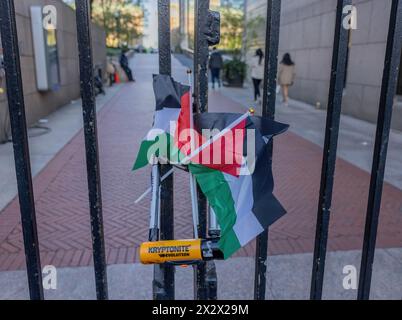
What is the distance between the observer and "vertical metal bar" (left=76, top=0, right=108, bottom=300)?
1.54 meters

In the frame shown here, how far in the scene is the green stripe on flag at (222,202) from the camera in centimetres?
147

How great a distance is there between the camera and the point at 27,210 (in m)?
1.71

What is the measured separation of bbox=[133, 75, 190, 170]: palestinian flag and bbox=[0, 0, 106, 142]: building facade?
24.9ft

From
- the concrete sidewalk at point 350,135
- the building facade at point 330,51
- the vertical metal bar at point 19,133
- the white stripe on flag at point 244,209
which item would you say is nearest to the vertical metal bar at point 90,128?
the vertical metal bar at point 19,133

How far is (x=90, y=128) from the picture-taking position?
1.65 metres

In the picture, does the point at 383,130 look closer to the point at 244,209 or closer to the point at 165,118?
the point at 244,209

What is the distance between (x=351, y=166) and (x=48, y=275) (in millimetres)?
5326

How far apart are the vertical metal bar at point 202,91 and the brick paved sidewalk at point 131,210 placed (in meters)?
2.01

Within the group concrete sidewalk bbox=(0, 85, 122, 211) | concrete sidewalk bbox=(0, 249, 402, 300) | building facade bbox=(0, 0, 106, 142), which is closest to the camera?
concrete sidewalk bbox=(0, 249, 402, 300)

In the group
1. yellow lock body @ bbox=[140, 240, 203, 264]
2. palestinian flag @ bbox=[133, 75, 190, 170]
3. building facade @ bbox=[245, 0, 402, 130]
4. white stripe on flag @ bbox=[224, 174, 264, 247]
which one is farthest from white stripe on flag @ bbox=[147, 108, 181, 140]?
building facade @ bbox=[245, 0, 402, 130]

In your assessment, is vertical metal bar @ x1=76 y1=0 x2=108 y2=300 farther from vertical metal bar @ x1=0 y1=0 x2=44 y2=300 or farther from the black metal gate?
vertical metal bar @ x1=0 y1=0 x2=44 y2=300

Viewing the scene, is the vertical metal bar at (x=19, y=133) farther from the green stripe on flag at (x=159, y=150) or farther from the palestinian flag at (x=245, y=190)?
the palestinian flag at (x=245, y=190)
